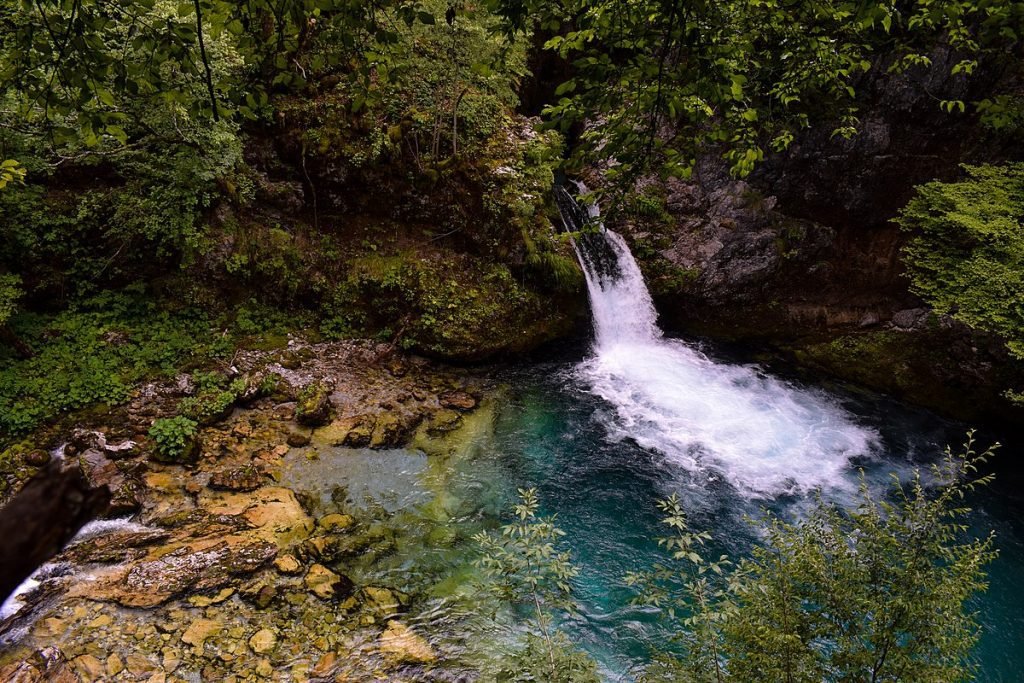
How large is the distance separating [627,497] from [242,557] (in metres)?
4.73

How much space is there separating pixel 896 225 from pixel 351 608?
1183 centimetres

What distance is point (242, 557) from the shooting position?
5004 mm

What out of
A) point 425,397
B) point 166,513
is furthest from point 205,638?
point 425,397

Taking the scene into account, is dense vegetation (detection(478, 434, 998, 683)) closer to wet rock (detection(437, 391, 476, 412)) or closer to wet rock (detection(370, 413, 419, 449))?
wet rock (detection(370, 413, 419, 449))

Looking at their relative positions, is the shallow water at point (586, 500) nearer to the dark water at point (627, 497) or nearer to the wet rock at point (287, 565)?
the dark water at point (627, 497)

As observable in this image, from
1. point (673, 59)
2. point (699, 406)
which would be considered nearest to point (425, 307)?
point (699, 406)

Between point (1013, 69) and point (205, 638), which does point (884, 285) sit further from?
point (205, 638)

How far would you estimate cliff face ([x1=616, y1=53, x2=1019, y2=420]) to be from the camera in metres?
9.03

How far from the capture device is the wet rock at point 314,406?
7031mm

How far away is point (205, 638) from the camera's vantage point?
4.24 meters

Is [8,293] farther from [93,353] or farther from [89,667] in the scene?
[89,667]

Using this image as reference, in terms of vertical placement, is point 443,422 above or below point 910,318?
Result: below

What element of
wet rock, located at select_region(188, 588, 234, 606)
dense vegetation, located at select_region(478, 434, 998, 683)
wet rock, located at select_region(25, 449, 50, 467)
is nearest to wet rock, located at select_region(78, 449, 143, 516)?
wet rock, located at select_region(25, 449, 50, 467)

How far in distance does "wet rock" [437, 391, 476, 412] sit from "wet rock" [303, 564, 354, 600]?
3.25 metres
